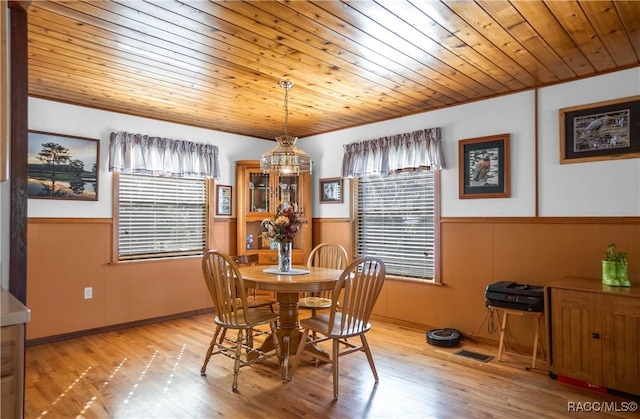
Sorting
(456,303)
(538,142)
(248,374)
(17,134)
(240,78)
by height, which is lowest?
(248,374)

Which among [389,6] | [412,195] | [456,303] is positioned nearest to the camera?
[389,6]

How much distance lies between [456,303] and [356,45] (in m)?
2.66

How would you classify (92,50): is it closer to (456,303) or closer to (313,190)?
(313,190)

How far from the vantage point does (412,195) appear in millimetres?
4414

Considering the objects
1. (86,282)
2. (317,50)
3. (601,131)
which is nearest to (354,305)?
(317,50)

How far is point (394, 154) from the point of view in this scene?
4.45 m

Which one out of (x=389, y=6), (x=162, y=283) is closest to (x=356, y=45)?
(x=389, y=6)

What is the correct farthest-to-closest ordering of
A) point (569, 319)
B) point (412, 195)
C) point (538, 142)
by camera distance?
point (412, 195) → point (538, 142) → point (569, 319)

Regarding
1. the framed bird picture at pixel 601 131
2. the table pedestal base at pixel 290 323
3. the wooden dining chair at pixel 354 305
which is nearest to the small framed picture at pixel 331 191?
the table pedestal base at pixel 290 323

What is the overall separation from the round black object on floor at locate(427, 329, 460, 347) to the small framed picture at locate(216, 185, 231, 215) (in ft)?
9.53

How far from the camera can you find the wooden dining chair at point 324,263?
3461 mm

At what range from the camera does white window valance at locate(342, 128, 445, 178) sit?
4.10m

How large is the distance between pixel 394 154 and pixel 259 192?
1910 millimetres

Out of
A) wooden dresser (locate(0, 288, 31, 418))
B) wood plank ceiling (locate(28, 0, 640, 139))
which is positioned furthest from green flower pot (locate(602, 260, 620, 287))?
wooden dresser (locate(0, 288, 31, 418))
